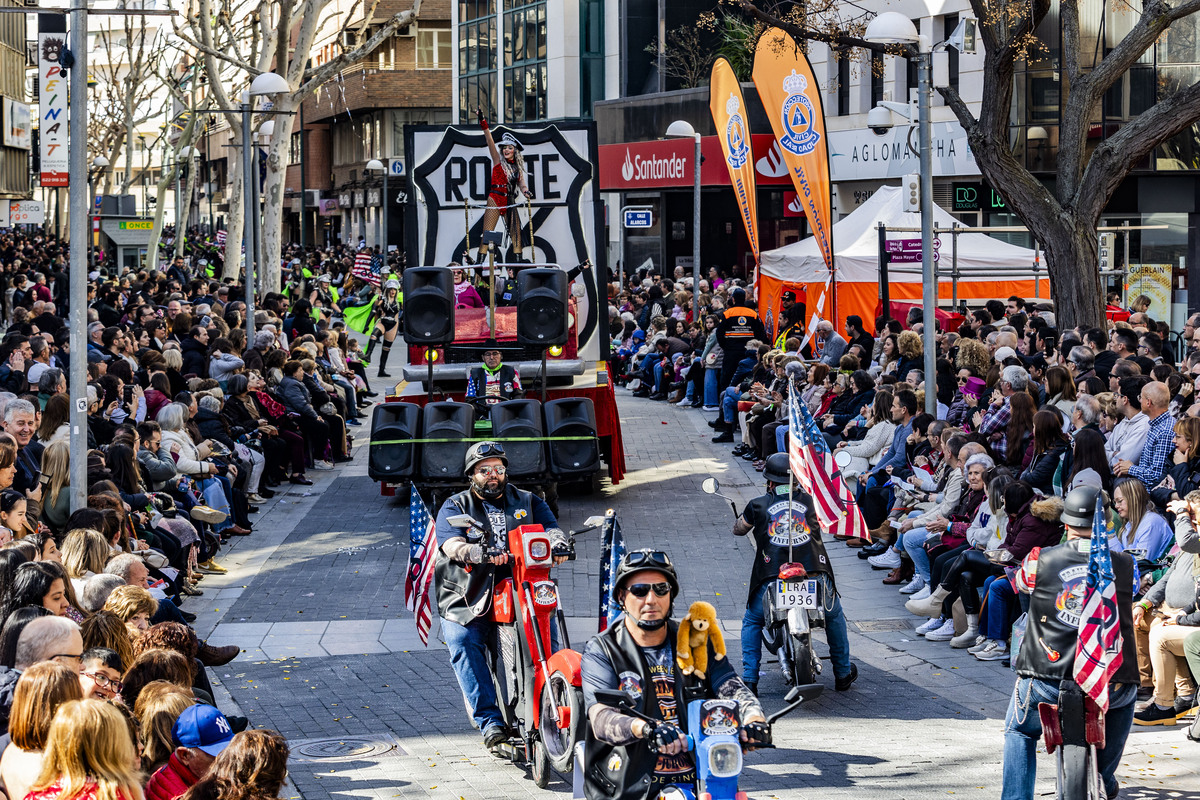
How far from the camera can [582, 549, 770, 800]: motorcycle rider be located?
5.74 meters

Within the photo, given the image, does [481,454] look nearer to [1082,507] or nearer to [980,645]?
[1082,507]

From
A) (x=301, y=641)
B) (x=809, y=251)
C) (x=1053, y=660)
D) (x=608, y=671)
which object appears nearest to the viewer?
(x=608, y=671)

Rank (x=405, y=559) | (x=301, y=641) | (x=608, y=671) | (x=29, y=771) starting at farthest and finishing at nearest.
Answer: (x=405, y=559)
(x=301, y=641)
(x=608, y=671)
(x=29, y=771)

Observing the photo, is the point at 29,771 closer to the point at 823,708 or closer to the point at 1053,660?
the point at 1053,660

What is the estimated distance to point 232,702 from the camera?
31.0 feet

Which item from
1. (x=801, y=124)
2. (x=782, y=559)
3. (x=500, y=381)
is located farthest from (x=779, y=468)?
(x=801, y=124)

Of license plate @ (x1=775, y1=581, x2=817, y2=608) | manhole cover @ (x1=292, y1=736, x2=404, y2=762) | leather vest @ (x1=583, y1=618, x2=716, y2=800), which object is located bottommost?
manhole cover @ (x1=292, y1=736, x2=404, y2=762)

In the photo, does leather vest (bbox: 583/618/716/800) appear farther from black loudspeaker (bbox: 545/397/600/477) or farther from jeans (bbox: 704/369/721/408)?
jeans (bbox: 704/369/721/408)

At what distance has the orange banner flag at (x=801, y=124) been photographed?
920 inches

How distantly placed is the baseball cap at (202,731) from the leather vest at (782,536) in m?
4.79

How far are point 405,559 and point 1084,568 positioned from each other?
814 cm

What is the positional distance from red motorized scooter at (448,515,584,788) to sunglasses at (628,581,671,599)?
1.62m

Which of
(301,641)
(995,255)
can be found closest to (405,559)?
(301,641)

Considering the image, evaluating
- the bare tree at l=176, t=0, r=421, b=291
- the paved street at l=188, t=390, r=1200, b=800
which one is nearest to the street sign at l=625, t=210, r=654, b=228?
the bare tree at l=176, t=0, r=421, b=291
